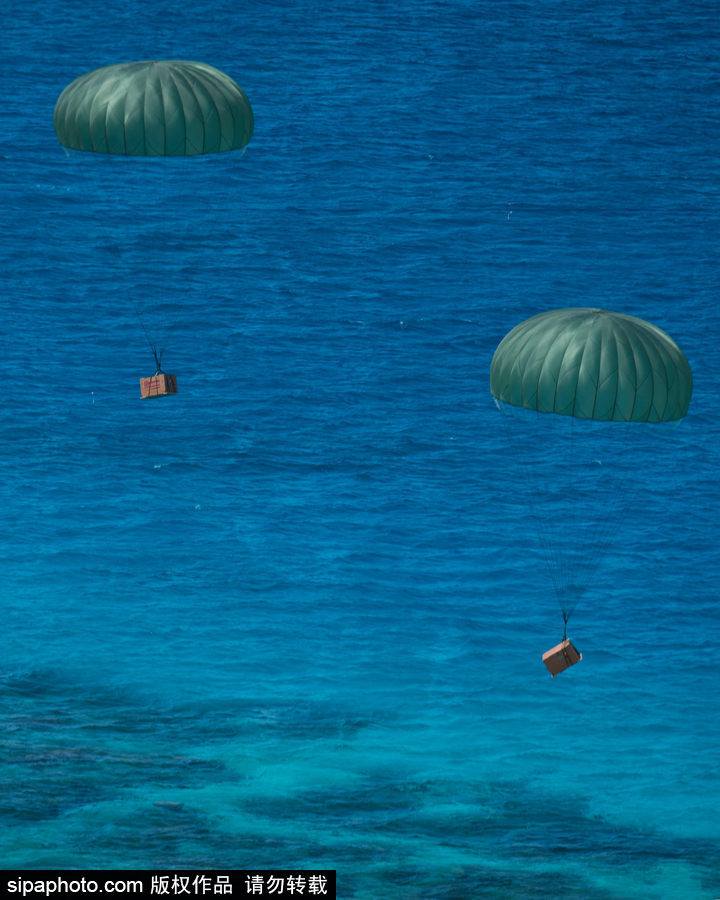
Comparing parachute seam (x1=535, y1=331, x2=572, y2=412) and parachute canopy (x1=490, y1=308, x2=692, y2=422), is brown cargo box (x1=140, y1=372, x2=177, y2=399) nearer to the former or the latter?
parachute canopy (x1=490, y1=308, x2=692, y2=422)

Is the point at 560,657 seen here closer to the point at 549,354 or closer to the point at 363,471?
the point at 549,354

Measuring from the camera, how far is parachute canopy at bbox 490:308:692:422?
4025 centimetres

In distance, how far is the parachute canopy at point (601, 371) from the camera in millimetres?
40250

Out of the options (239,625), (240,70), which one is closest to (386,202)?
(240,70)

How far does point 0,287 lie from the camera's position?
78.1 meters

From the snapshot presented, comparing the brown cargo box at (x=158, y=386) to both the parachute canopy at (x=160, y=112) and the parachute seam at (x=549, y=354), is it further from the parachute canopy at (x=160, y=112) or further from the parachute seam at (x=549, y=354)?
the parachute seam at (x=549, y=354)

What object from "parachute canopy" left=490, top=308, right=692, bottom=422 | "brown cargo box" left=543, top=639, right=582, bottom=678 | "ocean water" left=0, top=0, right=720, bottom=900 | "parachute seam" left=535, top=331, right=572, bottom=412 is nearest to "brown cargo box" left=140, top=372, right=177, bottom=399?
"ocean water" left=0, top=0, right=720, bottom=900

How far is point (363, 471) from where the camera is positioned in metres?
65.0

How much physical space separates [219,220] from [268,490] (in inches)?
989

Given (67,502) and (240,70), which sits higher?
(240,70)

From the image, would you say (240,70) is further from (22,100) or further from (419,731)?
(419,731)

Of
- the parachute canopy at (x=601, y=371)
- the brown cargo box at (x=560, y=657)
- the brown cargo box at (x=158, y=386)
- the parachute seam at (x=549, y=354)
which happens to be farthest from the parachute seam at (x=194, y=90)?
the brown cargo box at (x=560, y=657)

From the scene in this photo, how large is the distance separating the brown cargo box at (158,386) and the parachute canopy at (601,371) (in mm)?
9315

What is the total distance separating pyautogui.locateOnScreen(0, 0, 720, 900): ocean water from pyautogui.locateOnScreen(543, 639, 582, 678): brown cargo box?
551cm
